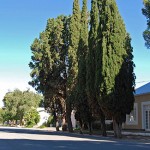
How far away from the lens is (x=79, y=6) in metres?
44.8

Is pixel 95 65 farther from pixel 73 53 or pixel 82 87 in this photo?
pixel 73 53

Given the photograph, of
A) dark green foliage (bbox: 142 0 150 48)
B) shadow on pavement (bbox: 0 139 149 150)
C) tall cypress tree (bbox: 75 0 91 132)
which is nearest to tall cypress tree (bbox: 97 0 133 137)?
dark green foliage (bbox: 142 0 150 48)

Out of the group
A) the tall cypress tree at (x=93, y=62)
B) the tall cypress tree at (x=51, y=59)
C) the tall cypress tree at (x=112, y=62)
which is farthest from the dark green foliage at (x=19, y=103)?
the tall cypress tree at (x=112, y=62)

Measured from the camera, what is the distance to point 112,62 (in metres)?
30.0

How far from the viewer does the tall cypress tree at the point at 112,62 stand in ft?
97.1

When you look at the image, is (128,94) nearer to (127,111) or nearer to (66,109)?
(127,111)

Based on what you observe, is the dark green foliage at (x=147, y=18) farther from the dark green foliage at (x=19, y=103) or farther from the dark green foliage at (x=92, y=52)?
the dark green foliage at (x=19, y=103)

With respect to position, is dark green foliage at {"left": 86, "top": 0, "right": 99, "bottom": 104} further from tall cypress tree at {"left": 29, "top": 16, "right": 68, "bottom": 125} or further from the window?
tall cypress tree at {"left": 29, "top": 16, "right": 68, "bottom": 125}

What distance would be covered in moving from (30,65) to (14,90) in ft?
215

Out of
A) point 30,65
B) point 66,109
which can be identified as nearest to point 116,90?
point 66,109

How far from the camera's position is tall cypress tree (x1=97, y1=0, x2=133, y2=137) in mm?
29609

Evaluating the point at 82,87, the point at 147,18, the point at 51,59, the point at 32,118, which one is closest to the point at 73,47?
the point at 51,59

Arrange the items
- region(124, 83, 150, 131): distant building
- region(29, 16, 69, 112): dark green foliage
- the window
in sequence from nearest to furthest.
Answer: region(124, 83, 150, 131): distant building < the window < region(29, 16, 69, 112): dark green foliage

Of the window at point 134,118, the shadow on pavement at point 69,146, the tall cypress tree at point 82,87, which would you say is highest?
the tall cypress tree at point 82,87
